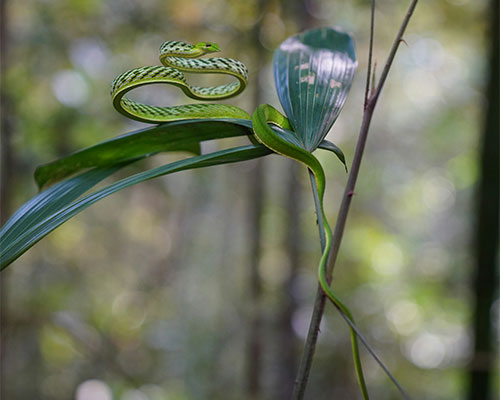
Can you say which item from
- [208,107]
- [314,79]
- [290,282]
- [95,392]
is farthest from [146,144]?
[95,392]

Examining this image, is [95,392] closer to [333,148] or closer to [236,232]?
[333,148]

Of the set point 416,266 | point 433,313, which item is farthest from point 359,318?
point 416,266

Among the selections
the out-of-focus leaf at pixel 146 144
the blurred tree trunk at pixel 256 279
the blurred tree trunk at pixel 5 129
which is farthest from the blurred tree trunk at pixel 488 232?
the blurred tree trunk at pixel 5 129

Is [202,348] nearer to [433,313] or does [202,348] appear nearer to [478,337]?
[433,313]

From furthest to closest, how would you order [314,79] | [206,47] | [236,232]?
[236,232] → [206,47] → [314,79]

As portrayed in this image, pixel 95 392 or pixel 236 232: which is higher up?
pixel 236 232

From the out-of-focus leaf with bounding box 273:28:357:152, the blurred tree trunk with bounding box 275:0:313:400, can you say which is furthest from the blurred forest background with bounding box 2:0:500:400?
the out-of-focus leaf with bounding box 273:28:357:152

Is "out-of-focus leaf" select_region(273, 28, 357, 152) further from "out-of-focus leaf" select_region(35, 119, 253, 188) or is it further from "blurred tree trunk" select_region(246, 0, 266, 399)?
"blurred tree trunk" select_region(246, 0, 266, 399)

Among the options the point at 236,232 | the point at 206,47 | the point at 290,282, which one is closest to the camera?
the point at 206,47
